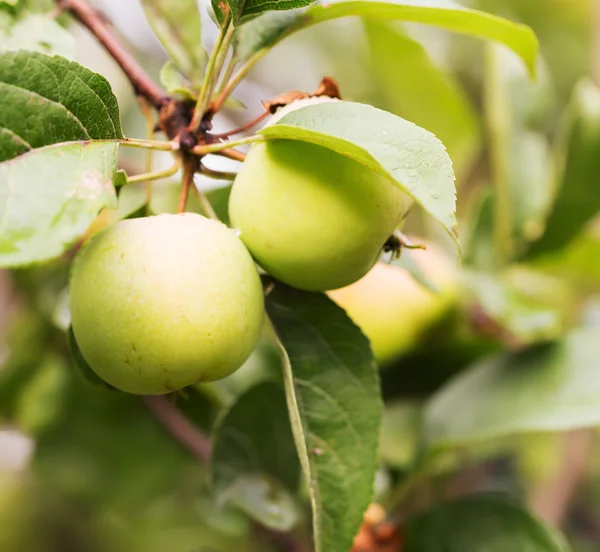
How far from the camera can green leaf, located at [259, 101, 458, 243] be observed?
1.18 feet

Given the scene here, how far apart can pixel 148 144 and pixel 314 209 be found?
0.12 metres

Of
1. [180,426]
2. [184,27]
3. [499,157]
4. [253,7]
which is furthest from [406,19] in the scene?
[180,426]

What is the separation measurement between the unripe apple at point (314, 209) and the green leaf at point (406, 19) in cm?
14

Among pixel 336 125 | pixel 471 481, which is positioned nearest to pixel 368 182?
pixel 336 125

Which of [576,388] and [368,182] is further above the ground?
[368,182]

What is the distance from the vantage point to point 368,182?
423 mm

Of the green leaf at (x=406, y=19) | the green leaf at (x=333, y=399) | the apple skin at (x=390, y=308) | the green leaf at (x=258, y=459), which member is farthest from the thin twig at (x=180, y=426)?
the green leaf at (x=406, y=19)

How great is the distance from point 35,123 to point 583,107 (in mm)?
699

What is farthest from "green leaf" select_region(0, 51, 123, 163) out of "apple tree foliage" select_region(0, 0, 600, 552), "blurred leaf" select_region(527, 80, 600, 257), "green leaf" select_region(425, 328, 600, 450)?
"blurred leaf" select_region(527, 80, 600, 257)

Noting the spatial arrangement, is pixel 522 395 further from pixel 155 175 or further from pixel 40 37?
pixel 40 37

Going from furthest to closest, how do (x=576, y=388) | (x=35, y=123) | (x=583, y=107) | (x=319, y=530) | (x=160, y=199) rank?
(x=160, y=199)
(x=583, y=107)
(x=576, y=388)
(x=319, y=530)
(x=35, y=123)

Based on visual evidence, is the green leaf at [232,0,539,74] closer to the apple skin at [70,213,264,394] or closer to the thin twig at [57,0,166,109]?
the thin twig at [57,0,166,109]

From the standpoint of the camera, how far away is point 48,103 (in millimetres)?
379

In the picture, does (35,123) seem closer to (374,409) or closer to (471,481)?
(374,409)
